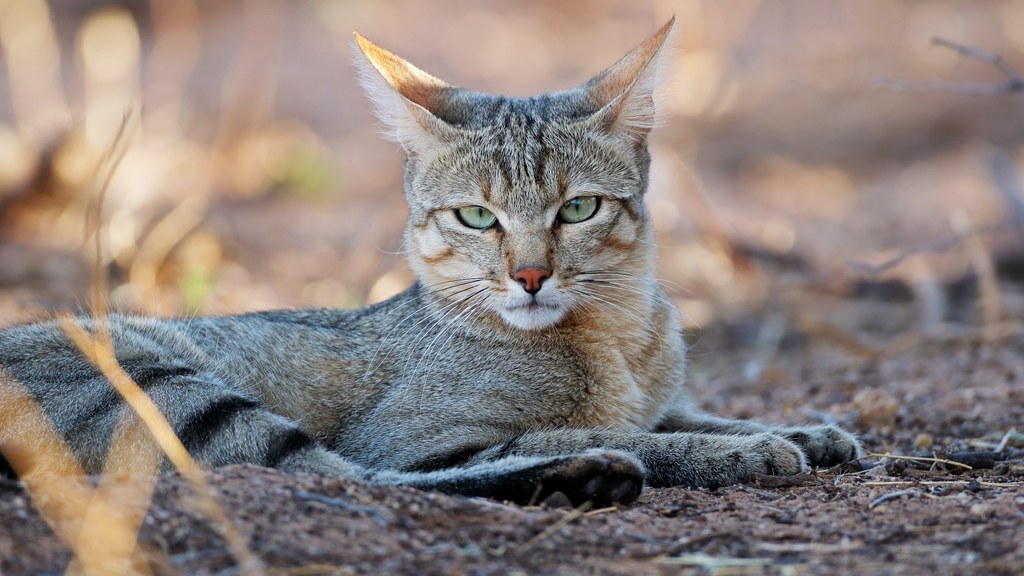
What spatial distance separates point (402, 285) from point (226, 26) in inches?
523

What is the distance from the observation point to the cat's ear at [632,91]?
468cm

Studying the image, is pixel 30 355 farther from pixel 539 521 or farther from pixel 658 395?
pixel 658 395

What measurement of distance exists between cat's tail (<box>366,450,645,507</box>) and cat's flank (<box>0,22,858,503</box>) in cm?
3

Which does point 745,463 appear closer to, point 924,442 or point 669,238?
point 924,442

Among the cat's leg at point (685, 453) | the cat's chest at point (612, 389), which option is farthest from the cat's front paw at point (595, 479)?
the cat's chest at point (612, 389)

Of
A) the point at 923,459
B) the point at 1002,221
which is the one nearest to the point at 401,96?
the point at 923,459

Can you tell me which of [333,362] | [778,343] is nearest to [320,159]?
[778,343]

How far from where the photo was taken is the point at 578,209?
15.0 feet

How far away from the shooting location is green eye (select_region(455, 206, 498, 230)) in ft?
15.0

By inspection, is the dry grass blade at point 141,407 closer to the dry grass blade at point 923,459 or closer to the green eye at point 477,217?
the green eye at point 477,217

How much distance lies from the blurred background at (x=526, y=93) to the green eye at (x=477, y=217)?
1.87ft

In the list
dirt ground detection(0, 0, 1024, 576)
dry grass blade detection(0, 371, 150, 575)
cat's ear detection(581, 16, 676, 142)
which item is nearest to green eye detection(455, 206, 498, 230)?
cat's ear detection(581, 16, 676, 142)

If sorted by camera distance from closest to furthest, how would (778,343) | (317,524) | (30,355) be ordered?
(317,524) < (30,355) < (778,343)

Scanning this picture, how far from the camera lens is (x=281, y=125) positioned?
14.7 metres
